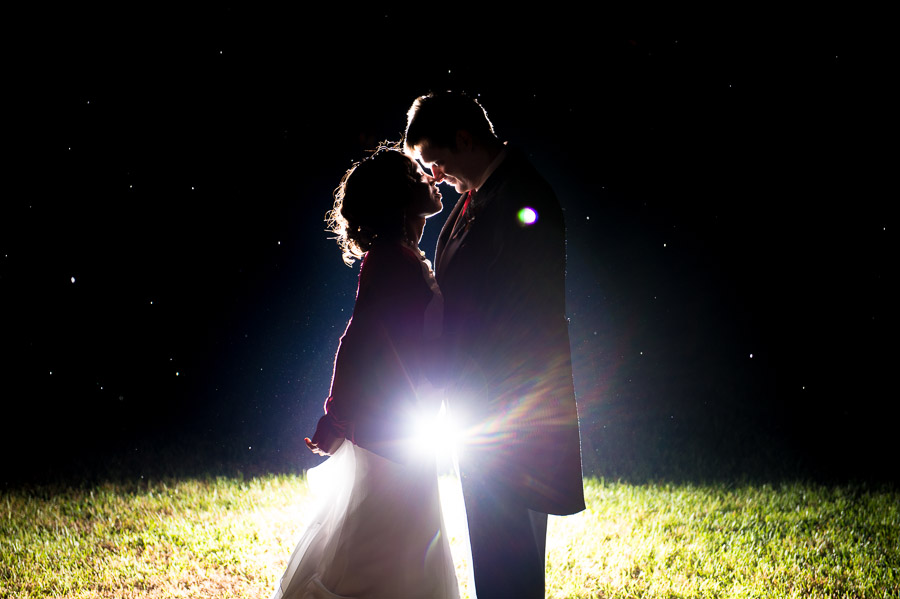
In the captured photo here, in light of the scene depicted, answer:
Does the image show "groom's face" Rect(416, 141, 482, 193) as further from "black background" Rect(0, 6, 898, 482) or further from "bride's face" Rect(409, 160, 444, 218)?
"black background" Rect(0, 6, 898, 482)

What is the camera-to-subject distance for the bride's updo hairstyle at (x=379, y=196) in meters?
2.53

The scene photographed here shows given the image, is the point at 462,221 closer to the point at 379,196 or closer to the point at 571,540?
the point at 379,196

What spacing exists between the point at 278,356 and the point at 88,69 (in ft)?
10.3

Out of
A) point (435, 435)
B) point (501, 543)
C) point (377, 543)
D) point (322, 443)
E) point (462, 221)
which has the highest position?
point (462, 221)

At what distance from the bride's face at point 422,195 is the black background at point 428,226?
3.68 meters

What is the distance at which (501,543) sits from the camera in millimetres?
2486

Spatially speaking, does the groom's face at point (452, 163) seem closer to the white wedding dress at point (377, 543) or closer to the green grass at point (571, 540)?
the white wedding dress at point (377, 543)

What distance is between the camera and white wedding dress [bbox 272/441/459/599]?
2.50 m

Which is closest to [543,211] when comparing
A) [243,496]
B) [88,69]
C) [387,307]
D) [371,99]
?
[387,307]

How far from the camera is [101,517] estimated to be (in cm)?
429

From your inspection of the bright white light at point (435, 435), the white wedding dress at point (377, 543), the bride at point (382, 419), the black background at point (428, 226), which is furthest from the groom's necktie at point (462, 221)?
the black background at point (428, 226)

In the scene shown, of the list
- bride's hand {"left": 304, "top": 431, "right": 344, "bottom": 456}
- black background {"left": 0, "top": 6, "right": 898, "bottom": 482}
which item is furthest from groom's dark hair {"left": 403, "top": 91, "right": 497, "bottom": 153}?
black background {"left": 0, "top": 6, "right": 898, "bottom": 482}

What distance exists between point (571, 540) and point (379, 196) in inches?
98.6

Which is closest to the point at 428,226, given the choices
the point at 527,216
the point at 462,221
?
the point at 462,221
